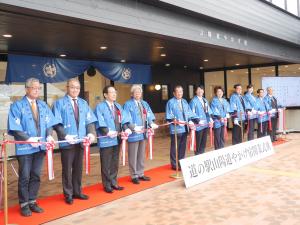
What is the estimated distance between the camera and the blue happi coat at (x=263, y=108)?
9.14m

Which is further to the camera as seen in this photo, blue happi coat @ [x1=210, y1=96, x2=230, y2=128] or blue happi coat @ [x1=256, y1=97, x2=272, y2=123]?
blue happi coat @ [x1=256, y1=97, x2=272, y2=123]

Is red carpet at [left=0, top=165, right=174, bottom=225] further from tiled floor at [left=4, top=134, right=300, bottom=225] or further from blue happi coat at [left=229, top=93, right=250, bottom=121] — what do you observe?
blue happi coat at [left=229, top=93, right=250, bottom=121]

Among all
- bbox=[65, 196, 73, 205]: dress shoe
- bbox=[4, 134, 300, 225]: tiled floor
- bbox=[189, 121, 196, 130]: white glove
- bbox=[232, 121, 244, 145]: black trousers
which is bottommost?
bbox=[4, 134, 300, 225]: tiled floor

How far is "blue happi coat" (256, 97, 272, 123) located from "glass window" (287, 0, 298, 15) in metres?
4.16

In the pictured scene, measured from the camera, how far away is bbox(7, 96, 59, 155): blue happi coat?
393cm

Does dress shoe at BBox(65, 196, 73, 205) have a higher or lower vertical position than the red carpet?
higher

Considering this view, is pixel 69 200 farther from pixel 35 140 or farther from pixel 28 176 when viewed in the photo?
pixel 35 140

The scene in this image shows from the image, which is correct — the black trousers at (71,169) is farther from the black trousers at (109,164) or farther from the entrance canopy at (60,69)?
the entrance canopy at (60,69)

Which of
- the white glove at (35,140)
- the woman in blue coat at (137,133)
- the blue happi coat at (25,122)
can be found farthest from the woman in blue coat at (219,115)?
the white glove at (35,140)

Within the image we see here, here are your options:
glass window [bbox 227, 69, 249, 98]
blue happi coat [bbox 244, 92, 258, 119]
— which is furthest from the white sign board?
glass window [bbox 227, 69, 249, 98]

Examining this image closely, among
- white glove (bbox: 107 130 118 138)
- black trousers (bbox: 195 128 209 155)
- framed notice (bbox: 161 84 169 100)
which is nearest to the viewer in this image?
white glove (bbox: 107 130 118 138)

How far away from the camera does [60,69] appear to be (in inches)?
354

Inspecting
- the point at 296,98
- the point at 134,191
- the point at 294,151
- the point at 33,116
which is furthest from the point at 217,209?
the point at 296,98

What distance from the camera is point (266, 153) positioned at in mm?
7629
